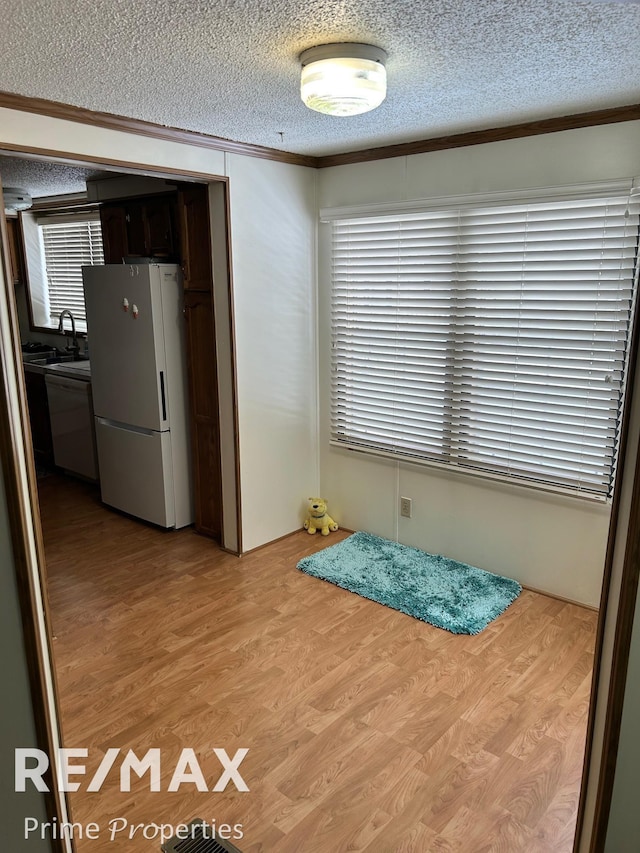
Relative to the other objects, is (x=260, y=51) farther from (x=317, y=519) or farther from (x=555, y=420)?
(x=317, y=519)

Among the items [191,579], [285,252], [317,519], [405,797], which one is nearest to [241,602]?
[191,579]

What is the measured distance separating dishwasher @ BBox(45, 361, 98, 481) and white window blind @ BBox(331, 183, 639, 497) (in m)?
2.07

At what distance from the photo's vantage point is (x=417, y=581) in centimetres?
358

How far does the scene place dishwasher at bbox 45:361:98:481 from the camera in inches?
195

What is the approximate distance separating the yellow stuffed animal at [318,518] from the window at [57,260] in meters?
3.11

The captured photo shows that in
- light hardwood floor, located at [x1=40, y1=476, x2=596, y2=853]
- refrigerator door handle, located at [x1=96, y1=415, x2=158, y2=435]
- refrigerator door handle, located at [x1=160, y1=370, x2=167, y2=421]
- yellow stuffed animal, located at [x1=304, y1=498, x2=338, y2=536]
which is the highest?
refrigerator door handle, located at [x1=160, y1=370, x2=167, y2=421]

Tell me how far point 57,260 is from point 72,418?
6.62 ft

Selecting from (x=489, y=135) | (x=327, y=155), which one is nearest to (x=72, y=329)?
(x=327, y=155)

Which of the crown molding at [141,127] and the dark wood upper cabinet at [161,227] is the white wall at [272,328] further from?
the dark wood upper cabinet at [161,227]

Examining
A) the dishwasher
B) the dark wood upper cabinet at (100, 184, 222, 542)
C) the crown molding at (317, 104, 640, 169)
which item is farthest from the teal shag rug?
the crown molding at (317, 104, 640, 169)

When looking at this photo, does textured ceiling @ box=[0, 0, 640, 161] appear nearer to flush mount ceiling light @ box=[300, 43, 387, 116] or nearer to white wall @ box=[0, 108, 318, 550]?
flush mount ceiling light @ box=[300, 43, 387, 116]

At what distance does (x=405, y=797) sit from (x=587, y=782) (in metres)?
0.88

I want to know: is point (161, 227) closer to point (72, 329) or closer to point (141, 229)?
point (141, 229)

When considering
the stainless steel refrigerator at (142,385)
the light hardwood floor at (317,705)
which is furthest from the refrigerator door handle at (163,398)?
the light hardwood floor at (317,705)
